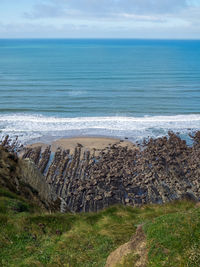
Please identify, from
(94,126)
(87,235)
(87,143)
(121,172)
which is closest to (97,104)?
(94,126)

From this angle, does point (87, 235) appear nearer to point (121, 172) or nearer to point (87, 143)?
point (121, 172)

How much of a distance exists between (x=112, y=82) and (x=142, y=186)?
51843 millimetres

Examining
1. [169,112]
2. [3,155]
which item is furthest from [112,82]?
[3,155]

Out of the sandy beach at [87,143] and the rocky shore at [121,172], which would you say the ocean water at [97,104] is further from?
the rocky shore at [121,172]

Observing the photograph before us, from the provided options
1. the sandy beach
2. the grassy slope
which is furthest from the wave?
the grassy slope

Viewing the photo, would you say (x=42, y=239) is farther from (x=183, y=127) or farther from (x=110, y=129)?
(x=183, y=127)

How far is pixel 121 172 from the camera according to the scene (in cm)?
3102

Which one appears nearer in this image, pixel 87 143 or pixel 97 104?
pixel 87 143

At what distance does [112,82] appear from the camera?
252 ft

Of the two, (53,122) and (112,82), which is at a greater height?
(112,82)

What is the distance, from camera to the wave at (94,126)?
142ft

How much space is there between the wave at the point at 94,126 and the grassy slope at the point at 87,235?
85.3 ft

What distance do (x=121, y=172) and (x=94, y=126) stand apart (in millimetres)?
17331

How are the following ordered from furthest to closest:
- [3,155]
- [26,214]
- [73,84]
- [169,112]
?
1. [73,84]
2. [169,112]
3. [3,155]
4. [26,214]
